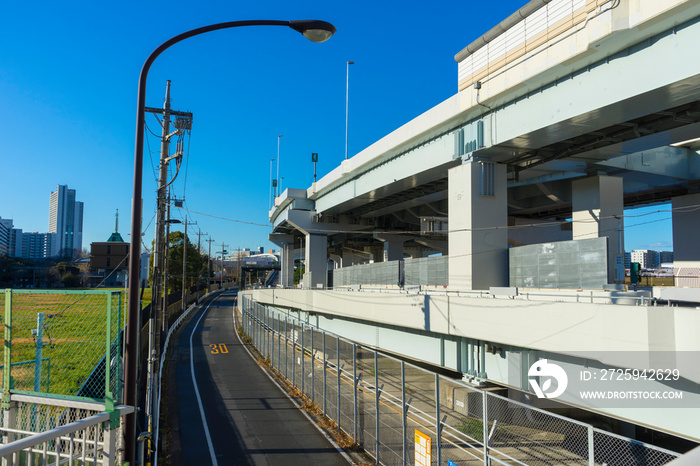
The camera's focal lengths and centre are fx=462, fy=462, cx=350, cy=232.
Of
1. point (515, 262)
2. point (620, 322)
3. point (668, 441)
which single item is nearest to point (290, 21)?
point (620, 322)

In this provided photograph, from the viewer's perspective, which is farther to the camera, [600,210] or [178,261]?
[178,261]

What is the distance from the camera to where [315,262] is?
43.3m

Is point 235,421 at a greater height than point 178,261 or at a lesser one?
lesser

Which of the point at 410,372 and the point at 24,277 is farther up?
the point at 24,277

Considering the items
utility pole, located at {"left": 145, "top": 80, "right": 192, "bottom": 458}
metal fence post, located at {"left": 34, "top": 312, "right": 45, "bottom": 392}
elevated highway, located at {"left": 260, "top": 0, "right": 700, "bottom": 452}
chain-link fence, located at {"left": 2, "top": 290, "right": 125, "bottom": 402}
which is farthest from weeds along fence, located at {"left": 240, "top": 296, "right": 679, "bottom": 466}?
metal fence post, located at {"left": 34, "top": 312, "right": 45, "bottom": 392}

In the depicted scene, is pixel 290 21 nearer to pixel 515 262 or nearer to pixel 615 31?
pixel 615 31

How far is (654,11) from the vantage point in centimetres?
1127

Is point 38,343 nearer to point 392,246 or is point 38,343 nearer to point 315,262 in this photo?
point 315,262

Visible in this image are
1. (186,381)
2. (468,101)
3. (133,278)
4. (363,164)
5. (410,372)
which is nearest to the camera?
(133,278)

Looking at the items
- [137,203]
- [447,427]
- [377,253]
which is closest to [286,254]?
[377,253]

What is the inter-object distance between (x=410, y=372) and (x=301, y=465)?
48.9ft

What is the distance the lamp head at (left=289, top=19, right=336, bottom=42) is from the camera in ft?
24.6

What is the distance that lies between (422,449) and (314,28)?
889cm

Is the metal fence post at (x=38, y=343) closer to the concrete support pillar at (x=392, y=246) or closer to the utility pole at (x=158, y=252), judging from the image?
the utility pole at (x=158, y=252)
